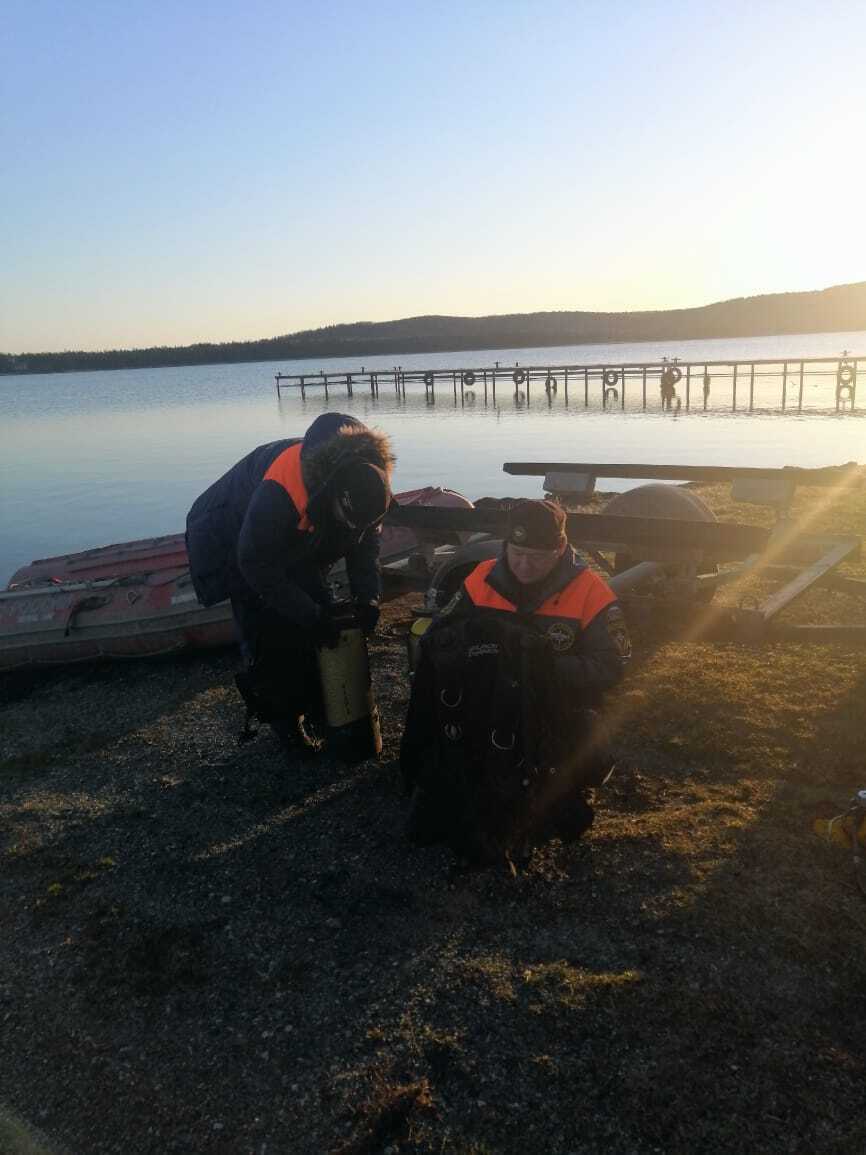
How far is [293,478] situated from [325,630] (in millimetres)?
871

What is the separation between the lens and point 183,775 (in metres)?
5.39

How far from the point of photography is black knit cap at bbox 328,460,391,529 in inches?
166

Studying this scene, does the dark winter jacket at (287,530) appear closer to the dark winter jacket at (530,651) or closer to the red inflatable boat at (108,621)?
the dark winter jacket at (530,651)

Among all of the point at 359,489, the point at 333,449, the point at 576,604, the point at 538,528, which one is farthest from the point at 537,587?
the point at 333,449

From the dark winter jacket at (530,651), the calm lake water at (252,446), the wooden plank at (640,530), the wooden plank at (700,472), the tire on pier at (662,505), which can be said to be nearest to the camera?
the dark winter jacket at (530,651)

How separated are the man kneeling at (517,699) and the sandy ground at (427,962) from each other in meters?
0.28

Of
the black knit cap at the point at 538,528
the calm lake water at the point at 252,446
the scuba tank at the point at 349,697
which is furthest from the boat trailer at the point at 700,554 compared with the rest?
the calm lake water at the point at 252,446

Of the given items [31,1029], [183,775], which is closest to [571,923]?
[31,1029]

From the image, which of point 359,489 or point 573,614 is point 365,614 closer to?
point 359,489

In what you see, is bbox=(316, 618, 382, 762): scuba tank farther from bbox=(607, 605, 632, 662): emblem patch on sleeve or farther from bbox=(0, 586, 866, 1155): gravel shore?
bbox=(607, 605, 632, 662): emblem patch on sleeve

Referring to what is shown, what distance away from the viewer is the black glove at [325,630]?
468 centimetres

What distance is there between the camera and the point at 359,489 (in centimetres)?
423

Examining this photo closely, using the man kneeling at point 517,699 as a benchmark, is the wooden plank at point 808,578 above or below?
below

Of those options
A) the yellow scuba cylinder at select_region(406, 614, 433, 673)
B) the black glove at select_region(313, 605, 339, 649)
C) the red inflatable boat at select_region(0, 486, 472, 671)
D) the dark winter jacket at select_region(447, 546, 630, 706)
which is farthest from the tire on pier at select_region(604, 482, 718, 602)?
the dark winter jacket at select_region(447, 546, 630, 706)
